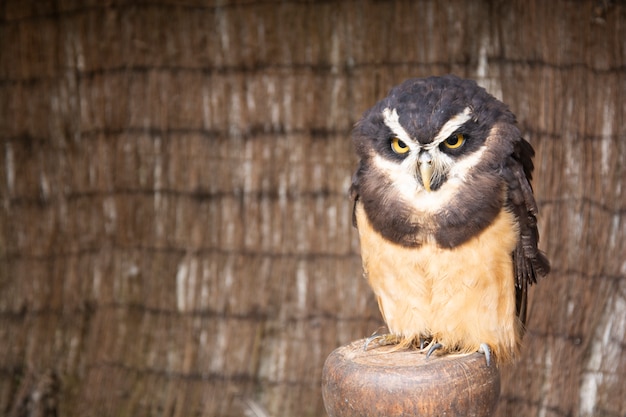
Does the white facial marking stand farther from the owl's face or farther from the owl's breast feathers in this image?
the owl's breast feathers

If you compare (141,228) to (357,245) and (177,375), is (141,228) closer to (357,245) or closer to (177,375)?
(177,375)

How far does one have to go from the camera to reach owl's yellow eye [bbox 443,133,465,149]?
6.38 feet

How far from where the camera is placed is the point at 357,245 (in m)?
3.48

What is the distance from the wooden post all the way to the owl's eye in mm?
594

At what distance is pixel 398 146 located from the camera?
1.99 metres

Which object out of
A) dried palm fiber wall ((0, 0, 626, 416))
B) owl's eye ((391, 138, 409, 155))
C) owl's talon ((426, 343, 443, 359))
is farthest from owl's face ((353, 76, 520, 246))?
dried palm fiber wall ((0, 0, 626, 416))

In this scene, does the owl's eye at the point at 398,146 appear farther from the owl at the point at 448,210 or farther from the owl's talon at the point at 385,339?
the owl's talon at the point at 385,339

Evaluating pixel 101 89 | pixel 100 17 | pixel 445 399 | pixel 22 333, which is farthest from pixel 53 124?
pixel 445 399

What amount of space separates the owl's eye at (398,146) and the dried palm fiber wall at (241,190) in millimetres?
1360

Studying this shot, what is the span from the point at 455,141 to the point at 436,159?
87mm

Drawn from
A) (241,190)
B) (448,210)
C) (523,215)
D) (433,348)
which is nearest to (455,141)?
(448,210)

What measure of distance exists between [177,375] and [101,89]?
61.5 inches

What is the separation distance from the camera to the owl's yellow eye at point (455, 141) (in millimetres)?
1943

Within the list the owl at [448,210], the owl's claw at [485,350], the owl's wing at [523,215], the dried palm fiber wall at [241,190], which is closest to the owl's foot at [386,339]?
the owl at [448,210]
